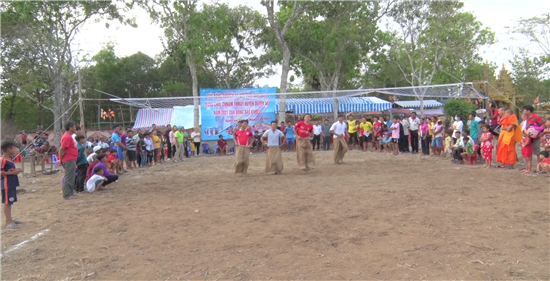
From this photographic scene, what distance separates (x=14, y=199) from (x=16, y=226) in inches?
16.2

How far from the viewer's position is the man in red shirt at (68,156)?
7.74 meters

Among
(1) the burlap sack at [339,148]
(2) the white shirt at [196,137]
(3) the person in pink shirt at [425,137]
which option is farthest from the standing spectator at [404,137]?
(2) the white shirt at [196,137]

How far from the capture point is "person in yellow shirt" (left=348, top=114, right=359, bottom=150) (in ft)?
57.6

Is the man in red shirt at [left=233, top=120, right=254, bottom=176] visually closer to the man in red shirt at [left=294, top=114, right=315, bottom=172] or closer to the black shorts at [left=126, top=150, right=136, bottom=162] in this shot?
the man in red shirt at [left=294, top=114, right=315, bottom=172]

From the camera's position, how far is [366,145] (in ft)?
56.4

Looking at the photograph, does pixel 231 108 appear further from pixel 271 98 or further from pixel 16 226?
pixel 16 226

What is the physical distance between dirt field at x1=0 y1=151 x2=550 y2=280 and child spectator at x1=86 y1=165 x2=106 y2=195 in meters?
0.49

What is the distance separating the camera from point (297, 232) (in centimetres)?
493

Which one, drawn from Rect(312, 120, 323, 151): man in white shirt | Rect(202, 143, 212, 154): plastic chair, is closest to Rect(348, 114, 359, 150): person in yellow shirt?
Rect(312, 120, 323, 151): man in white shirt

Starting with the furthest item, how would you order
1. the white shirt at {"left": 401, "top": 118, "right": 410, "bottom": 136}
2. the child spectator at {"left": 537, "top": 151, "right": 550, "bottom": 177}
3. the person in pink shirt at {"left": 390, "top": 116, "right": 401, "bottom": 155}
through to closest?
the person in pink shirt at {"left": 390, "top": 116, "right": 401, "bottom": 155}
the white shirt at {"left": 401, "top": 118, "right": 410, "bottom": 136}
the child spectator at {"left": 537, "top": 151, "right": 550, "bottom": 177}

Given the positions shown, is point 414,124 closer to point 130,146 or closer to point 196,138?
point 196,138

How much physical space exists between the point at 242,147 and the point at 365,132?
317 inches

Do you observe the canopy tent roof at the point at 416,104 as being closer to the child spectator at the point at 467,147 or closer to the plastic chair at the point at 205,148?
the plastic chair at the point at 205,148

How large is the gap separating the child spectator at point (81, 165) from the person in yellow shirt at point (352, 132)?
38.1ft
